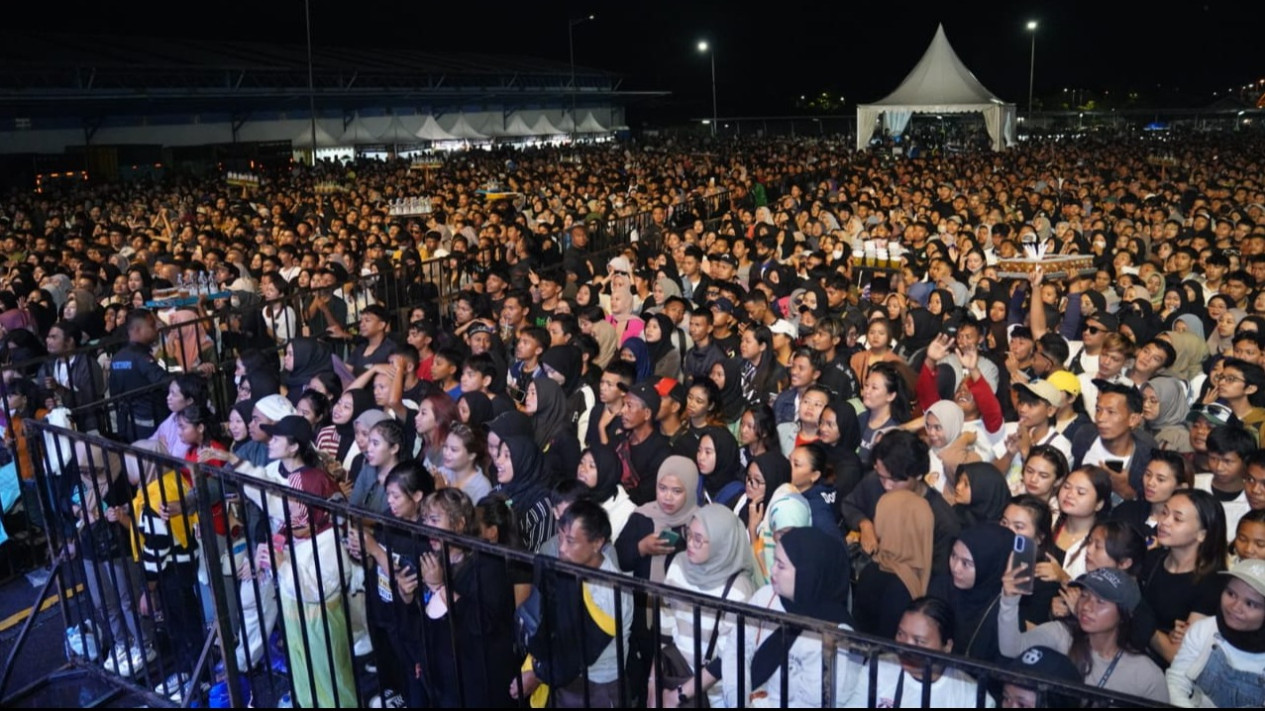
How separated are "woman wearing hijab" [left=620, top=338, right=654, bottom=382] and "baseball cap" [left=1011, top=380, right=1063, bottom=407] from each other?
Answer: 309 cm

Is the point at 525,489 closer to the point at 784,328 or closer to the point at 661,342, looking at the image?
the point at 661,342

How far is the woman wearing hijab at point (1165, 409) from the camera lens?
21.5 ft

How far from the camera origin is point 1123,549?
14.6 ft

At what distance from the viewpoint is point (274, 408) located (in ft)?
20.4

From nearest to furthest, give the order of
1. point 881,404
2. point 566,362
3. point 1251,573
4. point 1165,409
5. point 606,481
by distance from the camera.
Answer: point 1251,573 < point 606,481 < point 881,404 < point 1165,409 < point 566,362

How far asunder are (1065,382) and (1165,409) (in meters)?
0.62

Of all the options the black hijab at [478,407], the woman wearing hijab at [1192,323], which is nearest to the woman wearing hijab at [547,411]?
the black hijab at [478,407]

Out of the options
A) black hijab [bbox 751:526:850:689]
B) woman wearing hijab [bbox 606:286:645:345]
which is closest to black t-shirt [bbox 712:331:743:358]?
woman wearing hijab [bbox 606:286:645:345]

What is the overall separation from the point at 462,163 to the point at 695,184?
11765 millimetres

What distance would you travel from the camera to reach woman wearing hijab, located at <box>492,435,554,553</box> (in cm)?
568

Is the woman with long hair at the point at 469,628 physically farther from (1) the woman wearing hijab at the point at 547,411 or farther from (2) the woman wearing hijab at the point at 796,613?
(1) the woman wearing hijab at the point at 547,411

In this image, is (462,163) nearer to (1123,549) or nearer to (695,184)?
(695,184)

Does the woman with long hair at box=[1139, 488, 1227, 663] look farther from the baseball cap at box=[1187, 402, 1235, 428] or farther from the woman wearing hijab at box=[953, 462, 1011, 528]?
the baseball cap at box=[1187, 402, 1235, 428]

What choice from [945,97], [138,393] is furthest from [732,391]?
[945,97]
